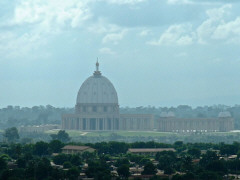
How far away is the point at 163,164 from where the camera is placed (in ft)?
430

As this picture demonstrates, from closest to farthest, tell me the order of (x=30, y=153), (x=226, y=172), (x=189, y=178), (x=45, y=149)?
1. (x=189, y=178)
2. (x=226, y=172)
3. (x=30, y=153)
4. (x=45, y=149)

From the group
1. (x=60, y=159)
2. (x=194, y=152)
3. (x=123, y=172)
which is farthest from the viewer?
(x=194, y=152)

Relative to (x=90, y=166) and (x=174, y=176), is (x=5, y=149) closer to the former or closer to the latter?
(x=90, y=166)

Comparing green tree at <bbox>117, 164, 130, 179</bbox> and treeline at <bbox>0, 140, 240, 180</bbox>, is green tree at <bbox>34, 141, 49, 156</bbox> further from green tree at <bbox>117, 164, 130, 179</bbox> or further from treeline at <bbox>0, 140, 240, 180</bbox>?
green tree at <bbox>117, 164, 130, 179</bbox>

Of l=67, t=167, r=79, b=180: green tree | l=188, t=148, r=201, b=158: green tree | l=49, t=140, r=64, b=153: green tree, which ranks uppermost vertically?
l=49, t=140, r=64, b=153: green tree

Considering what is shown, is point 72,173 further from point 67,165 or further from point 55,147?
point 55,147

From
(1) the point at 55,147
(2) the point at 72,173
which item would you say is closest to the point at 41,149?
(1) the point at 55,147

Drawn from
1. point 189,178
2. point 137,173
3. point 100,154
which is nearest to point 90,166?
point 137,173

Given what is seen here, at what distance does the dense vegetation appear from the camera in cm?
11919

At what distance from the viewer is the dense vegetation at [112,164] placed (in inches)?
4692

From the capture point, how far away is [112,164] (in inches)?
5359

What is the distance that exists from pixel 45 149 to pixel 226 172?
118 feet

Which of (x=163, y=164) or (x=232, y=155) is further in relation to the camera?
(x=232, y=155)

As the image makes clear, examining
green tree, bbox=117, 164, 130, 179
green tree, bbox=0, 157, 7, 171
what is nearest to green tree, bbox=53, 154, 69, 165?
green tree, bbox=0, 157, 7, 171
